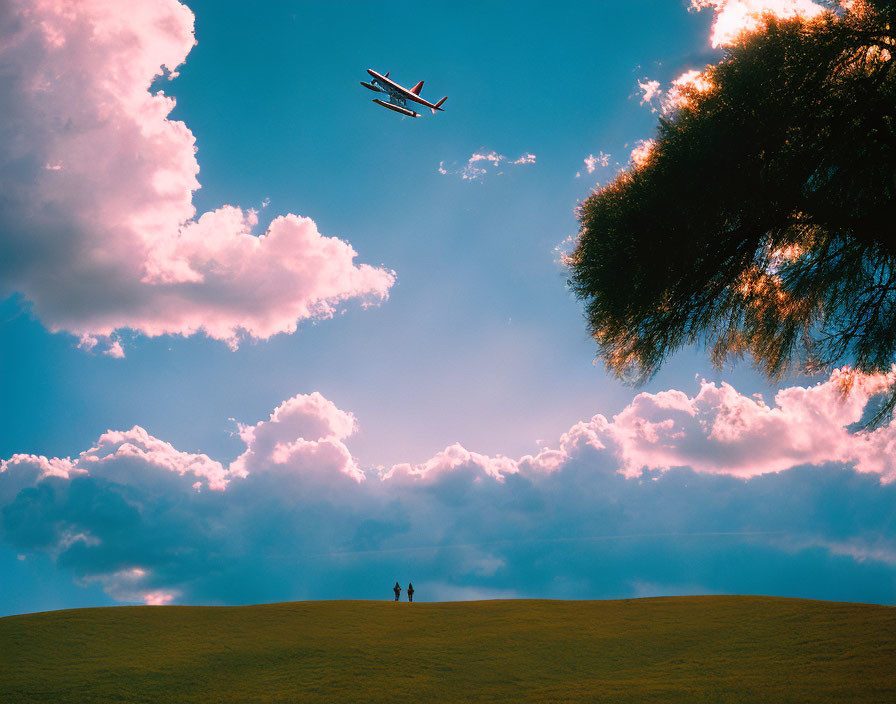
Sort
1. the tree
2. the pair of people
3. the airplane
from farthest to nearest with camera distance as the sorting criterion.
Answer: the airplane, the pair of people, the tree

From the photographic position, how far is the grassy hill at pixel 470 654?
17.2m

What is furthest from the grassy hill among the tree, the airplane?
the airplane

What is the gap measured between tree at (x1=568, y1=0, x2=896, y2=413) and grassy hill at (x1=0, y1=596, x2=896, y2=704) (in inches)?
386

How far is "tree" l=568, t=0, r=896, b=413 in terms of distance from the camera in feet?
55.7

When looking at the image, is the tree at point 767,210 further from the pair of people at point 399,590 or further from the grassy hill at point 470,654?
the pair of people at point 399,590

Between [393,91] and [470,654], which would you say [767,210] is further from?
[393,91]

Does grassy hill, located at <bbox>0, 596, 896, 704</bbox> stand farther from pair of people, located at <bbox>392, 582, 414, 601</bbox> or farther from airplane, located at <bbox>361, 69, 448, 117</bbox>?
airplane, located at <bbox>361, 69, 448, 117</bbox>

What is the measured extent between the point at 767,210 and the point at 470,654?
1872cm

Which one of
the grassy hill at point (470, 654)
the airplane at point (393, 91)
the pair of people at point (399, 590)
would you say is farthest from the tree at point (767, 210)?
the airplane at point (393, 91)

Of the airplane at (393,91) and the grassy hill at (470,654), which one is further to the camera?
the airplane at (393,91)

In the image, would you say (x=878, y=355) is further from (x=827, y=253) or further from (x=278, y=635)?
(x=278, y=635)

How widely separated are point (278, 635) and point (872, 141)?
1137 inches

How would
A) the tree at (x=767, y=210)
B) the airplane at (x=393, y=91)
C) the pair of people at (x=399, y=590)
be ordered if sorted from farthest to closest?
the airplane at (x=393, y=91), the pair of people at (x=399, y=590), the tree at (x=767, y=210)

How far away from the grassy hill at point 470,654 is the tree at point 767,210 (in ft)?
32.2
